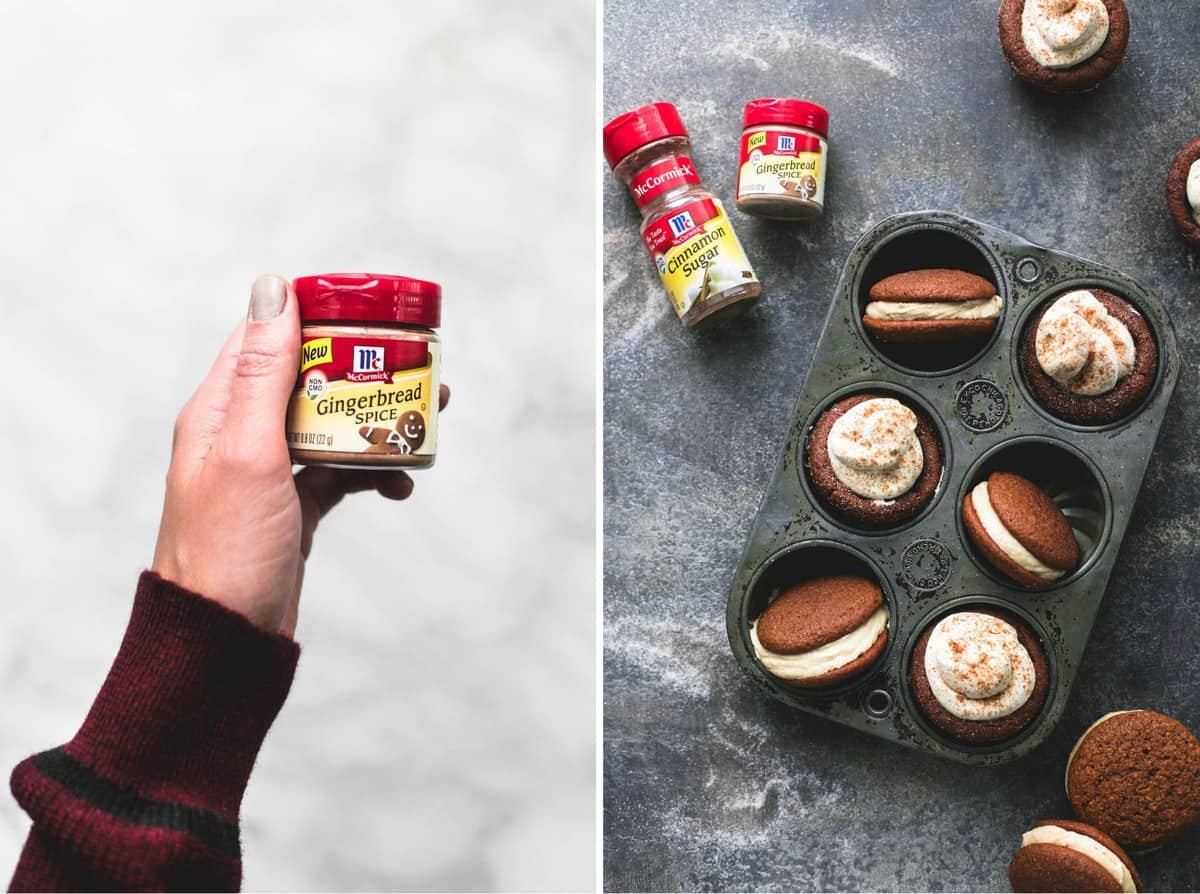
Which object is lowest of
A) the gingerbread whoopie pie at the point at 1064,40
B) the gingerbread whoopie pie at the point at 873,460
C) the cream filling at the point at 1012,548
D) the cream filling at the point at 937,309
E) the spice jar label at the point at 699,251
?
the cream filling at the point at 1012,548

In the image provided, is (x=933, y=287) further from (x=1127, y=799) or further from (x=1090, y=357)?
(x=1127, y=799)

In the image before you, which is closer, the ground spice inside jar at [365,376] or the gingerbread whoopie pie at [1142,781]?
the ground spice inside jar at [365,376]

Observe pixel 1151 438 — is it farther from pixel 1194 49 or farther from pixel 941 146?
pixel 1194 49

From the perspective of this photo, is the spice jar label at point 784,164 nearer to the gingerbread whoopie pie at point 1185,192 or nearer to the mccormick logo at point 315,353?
the gingerbread whoopie pie at point 1185,192

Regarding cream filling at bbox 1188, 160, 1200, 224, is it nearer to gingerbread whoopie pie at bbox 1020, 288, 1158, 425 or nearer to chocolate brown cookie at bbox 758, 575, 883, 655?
gingerbread whoopie pie at bbox 1020, 288, 1158, 425

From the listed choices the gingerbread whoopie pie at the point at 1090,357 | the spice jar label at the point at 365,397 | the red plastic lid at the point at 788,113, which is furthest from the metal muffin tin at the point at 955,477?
the spice jar label at the point at 365,397

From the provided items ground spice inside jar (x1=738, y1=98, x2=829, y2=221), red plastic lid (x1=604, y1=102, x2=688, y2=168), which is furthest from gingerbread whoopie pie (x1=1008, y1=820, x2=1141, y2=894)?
red plastic lid (x1=604, y1=102, x2=688, y2=168)

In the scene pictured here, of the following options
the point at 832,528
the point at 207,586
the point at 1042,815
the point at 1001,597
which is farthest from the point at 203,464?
the point at 1042,815
